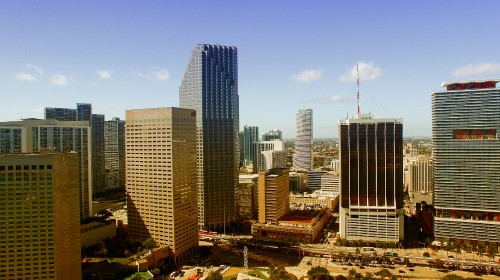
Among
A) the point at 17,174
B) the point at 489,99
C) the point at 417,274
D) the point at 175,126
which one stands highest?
the point at 489,99

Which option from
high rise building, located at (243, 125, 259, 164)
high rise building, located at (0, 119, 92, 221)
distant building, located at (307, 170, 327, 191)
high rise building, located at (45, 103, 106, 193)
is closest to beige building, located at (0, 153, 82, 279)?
high rise building, located at (0, 119, 92, 221)

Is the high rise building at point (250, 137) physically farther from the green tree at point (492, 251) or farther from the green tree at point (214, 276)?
the green tree at point (214, 276)

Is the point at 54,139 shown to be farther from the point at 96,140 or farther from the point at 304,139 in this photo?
the point at 304,139

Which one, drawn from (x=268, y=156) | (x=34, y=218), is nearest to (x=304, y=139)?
(x=268, y=156)

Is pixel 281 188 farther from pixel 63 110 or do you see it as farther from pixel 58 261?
pixel 63 110

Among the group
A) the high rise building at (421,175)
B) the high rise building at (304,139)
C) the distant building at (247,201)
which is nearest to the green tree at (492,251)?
the high rise building at (421,175)

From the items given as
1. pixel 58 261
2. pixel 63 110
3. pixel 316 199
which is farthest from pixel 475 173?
pixel 63 110
